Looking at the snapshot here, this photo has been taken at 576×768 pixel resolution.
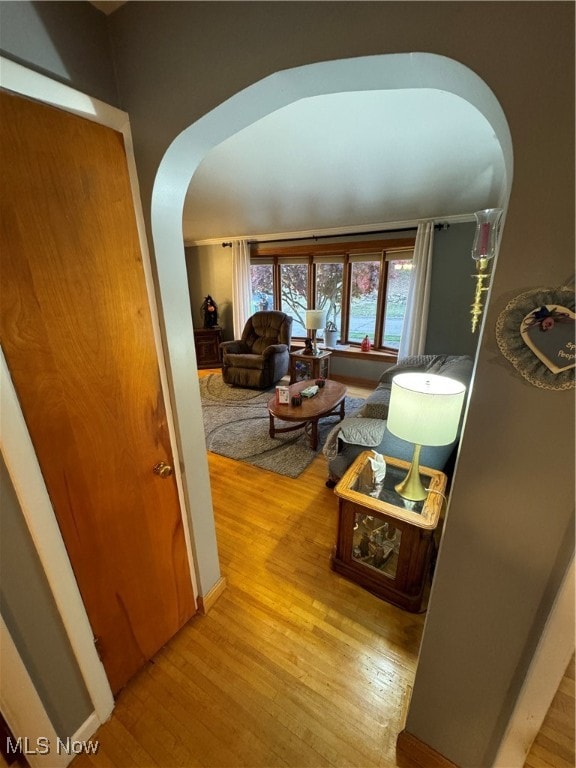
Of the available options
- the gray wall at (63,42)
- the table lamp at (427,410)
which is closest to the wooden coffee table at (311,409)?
the table lamp at (427,410)

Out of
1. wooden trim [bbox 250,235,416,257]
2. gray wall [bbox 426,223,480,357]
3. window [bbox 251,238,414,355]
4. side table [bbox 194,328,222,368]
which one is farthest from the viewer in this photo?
side table [bbox 194,328,222,368]

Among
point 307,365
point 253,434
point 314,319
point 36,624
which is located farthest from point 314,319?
point 36,624

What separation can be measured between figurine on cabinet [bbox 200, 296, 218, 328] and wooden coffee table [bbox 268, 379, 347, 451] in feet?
9.71

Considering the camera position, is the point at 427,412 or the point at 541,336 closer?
the point at 541,336

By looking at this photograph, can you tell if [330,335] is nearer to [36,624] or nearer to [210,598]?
[210,598]

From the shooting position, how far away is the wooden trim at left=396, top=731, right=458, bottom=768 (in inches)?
39.9

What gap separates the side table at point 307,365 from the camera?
4.20m

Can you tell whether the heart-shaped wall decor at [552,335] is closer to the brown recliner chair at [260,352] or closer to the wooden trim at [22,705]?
the wooden trim at [22,705]

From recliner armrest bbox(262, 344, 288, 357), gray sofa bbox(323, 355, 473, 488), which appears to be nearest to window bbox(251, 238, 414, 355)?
recliner armrest bbox(262, 344, 288, 357)

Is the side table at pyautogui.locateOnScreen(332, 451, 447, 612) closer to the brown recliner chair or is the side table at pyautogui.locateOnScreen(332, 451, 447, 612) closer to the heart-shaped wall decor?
the heart-shaped wall decor

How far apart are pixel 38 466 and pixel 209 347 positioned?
193 inches

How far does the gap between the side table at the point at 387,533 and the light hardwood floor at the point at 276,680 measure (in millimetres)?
101

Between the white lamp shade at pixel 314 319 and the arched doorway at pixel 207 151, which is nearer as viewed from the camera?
the arched doorway at pixel 207 151

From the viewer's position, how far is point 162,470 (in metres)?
1.20
